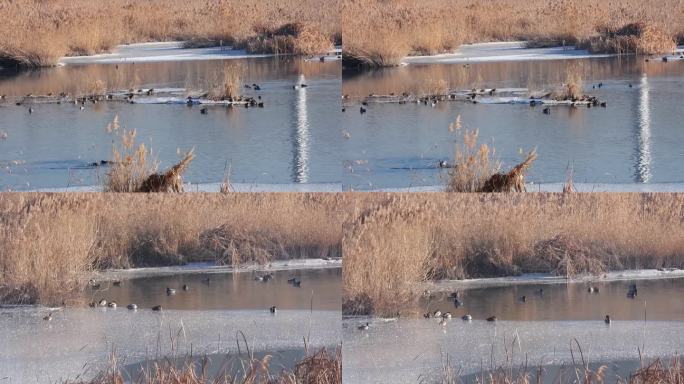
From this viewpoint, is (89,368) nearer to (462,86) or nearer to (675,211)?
(462,86)

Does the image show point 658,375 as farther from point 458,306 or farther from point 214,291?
point 214,291

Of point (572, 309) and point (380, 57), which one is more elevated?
point (380, 57)

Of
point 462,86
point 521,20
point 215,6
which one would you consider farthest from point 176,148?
point 521,20

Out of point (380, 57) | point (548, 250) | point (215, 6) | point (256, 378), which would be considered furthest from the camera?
point (548, 250)

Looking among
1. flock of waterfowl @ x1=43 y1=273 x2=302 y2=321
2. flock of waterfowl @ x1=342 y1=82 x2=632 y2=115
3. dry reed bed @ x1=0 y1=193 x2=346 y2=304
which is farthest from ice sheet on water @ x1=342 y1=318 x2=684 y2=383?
flock of waterfowl @ x1=342 y1=82 x2=632 y2=115

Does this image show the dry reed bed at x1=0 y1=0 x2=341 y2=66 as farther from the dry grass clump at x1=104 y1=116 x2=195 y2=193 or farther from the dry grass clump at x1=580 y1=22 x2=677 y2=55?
the dry grass clump at x1=580 y1=22 x2=677 y2=55

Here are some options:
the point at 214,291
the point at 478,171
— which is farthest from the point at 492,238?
the point at 214,291
